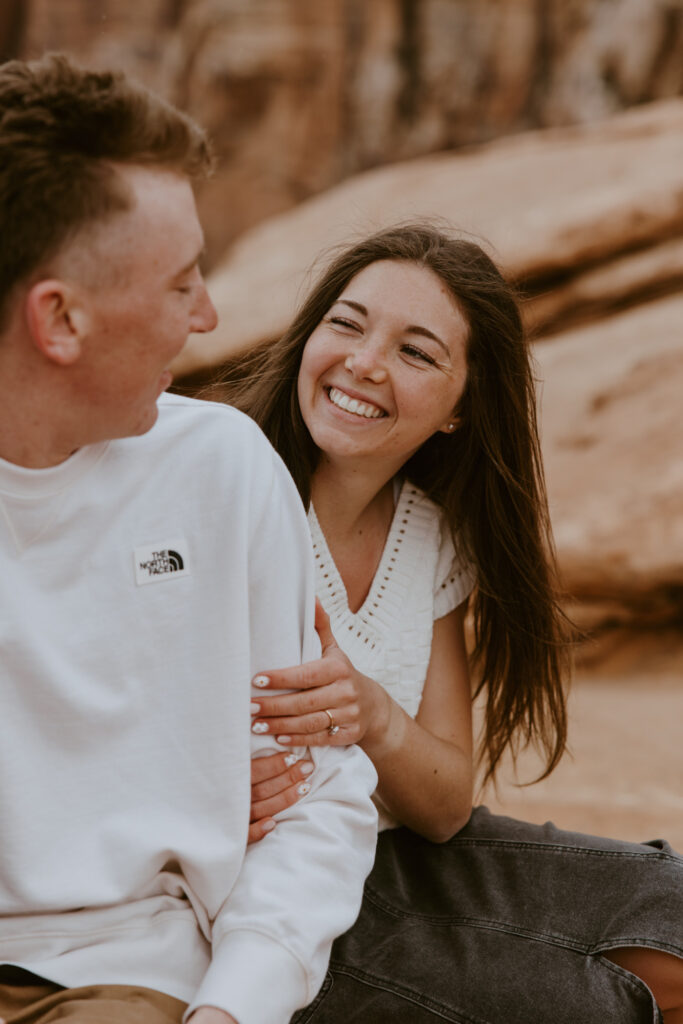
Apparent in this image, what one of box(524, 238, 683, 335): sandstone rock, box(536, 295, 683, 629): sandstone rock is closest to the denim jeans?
box(536, 295, 683, 629): sandstone rock

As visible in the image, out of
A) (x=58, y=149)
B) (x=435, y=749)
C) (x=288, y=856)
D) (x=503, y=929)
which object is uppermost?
(x=58, y=149)

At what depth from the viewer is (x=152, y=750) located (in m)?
1.52

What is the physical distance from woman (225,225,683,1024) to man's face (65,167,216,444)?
50 centimetres

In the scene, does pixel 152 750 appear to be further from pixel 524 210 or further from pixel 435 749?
pixel 524 210

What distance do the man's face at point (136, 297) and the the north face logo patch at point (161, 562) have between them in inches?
6.7

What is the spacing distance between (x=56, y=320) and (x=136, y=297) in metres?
0.09

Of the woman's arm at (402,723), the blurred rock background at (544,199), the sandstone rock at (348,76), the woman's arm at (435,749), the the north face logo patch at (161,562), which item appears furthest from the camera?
the sandstone rock at (348,76)

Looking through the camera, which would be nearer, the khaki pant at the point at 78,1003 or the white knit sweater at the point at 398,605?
the khaki pant at the point at 78,1003

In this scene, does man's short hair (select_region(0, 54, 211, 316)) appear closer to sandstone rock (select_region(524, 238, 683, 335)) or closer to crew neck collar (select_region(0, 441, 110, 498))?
crew neck collar (select_region(0, 441, 110, 498))

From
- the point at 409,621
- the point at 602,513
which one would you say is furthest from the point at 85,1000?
the point at 602,513

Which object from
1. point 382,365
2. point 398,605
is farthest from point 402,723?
point 382,365

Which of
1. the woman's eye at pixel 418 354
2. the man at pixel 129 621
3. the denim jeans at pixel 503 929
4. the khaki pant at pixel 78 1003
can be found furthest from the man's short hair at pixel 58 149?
the denim jeans at pixel 503 929

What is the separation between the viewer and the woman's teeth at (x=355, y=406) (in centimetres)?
213

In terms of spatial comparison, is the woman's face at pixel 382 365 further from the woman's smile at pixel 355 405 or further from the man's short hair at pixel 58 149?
the man's short hair at pixel 58 149
